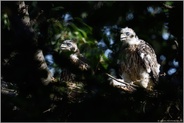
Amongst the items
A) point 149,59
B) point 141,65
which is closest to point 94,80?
point 149,59

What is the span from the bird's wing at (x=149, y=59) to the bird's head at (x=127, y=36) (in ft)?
0.50

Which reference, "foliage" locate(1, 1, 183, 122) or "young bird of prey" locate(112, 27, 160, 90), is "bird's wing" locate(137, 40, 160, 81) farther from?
"foliage" locate(1, 1, 183, 122)

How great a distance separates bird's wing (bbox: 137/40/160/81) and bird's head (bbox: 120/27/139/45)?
0.50ft

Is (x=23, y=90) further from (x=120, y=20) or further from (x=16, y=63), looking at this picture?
(x=120, y=20)

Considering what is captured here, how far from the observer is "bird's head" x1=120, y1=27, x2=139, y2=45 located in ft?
18.8

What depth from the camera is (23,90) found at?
3.38 m

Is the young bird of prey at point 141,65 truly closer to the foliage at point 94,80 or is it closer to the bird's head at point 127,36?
the bird's head at point 127,36

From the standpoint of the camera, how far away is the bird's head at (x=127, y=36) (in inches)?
226

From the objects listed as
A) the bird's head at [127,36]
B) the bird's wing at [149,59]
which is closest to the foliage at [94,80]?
the bird's head at [127,36]

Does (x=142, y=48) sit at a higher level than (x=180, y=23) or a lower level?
higher

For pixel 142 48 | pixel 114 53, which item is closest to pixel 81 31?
pixel 142 48

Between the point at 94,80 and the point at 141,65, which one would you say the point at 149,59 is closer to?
the point at 141,65

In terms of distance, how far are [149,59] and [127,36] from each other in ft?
2.93

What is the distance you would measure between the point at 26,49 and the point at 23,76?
7.1 inches
